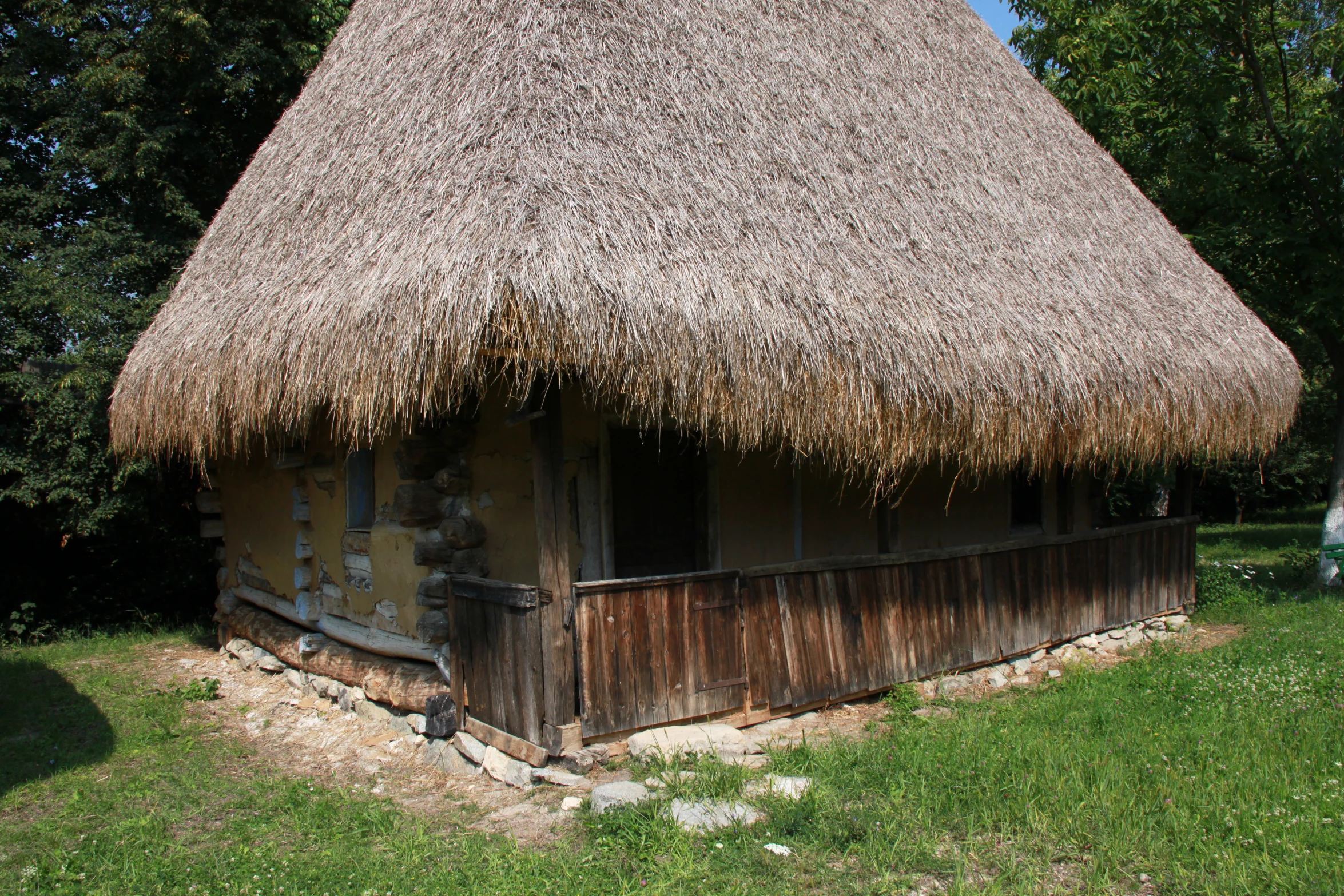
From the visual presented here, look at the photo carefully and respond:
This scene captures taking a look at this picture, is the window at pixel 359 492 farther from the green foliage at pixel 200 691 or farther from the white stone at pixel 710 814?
the white stone at pixel 710 814

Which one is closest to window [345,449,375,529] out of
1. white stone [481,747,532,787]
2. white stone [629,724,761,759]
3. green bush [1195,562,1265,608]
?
white stone [481,747,532,787]

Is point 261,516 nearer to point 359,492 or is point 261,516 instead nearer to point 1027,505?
point 359,492

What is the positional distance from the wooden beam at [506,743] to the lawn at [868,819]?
52 centimetres

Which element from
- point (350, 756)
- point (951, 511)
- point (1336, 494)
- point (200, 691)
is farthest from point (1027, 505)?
point (200, 691)

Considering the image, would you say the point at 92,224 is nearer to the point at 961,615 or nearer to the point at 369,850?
the point at 369,850

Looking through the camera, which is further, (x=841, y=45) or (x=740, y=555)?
(x=841, y=45)

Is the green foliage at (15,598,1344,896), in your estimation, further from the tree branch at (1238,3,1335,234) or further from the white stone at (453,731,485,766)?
the tree branch at (1238,3,1335,234)

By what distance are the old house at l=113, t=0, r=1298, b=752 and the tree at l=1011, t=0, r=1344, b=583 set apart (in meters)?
3.17

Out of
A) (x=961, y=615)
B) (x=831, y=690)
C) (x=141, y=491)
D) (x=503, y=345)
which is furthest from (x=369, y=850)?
(x=141, y=491)

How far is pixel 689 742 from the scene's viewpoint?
455cm

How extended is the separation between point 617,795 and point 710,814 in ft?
1.41

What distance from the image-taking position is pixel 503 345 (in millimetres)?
3906

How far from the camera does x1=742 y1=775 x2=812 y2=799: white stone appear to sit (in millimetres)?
3939

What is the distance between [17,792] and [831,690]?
4.37m
